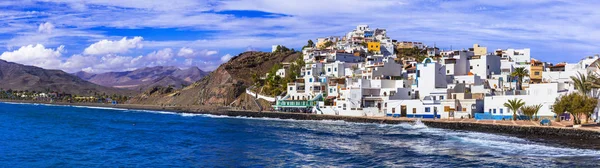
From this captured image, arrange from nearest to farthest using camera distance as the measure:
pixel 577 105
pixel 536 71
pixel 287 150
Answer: pixel 287 150 → pixel 577 105 → pixel 536 71

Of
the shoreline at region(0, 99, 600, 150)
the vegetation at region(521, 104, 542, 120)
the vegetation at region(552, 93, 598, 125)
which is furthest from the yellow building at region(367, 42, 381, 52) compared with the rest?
the vegetation at region(552, 93, 598, 125)

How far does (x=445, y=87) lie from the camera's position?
231ft

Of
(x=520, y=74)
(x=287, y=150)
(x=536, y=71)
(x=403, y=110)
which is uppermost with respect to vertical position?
(x=536, y=71)

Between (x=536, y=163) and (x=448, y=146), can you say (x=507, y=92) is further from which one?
(x=536, y=163)

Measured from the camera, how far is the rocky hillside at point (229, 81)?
374 ft

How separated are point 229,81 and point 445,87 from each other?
59273mm

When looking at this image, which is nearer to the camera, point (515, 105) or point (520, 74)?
point (515, 105)

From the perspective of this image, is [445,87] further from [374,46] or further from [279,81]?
[374,46]

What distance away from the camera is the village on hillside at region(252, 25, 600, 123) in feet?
180

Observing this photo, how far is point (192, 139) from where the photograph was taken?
45406mm

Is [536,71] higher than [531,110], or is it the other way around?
[536,71]

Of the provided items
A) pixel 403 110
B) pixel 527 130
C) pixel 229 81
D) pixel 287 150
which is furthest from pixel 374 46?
pixel 287 150

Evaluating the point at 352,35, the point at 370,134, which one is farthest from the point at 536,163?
the point at 352,35

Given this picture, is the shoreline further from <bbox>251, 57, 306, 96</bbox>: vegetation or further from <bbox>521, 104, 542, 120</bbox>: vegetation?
<bbox>251, 57, 306, 96</bbox>: vegetation
